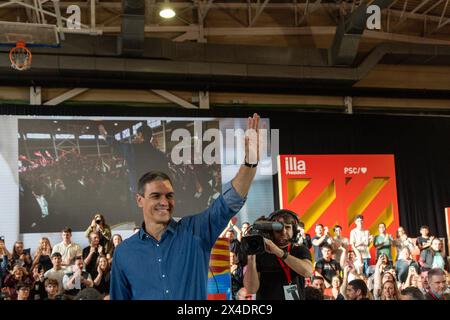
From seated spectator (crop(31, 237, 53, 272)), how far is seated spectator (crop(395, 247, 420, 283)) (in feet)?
21.5

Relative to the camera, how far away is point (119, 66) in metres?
11.6

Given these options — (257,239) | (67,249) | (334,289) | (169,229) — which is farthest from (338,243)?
(169,229)

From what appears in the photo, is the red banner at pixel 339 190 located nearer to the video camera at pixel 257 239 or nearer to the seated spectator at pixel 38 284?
the seated spectator at pixel 38 284

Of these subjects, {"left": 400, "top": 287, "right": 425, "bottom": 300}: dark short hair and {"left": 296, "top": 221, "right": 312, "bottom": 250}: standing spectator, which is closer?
{"left": 296, "top": 221, "right": 312, "bottom": 250}: standing spectator

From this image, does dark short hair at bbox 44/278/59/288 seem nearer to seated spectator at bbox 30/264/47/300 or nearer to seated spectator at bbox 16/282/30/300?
seated spectator at bbox 30/264/47/300

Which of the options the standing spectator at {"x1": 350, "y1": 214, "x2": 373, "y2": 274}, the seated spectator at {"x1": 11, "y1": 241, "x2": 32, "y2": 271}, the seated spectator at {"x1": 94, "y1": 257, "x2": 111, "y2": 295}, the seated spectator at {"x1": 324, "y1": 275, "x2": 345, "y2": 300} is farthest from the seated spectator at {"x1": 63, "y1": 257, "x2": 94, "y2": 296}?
the standing spectator at {"x1": 350, "y1": 214, "x2": 373, "y2": 274}

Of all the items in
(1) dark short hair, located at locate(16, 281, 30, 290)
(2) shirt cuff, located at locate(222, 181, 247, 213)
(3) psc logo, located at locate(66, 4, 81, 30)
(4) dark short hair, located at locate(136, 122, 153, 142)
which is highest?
(3) psc logo, located at locate(66, 4, 81, 30)

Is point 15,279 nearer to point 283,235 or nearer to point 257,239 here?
point 283,235

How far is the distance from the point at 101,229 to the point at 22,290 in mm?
2096

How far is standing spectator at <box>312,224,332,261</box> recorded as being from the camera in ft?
38.1

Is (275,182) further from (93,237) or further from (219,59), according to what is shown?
(93,237)

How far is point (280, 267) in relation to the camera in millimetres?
3861

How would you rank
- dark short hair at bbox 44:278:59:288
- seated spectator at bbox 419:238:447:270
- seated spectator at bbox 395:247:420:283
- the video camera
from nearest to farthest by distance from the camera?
the video camera, dark short hair at bbox 44:278:59:288, seated spectator at bbox 395:247:420:283, seated spectator at bbox 419:238:447:270

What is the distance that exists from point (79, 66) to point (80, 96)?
3.86 ft
